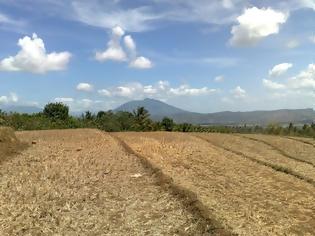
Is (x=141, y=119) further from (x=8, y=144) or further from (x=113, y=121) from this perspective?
(x=8, y=144)

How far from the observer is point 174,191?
18.3 metres

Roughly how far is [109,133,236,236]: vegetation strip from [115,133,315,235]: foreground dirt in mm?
232

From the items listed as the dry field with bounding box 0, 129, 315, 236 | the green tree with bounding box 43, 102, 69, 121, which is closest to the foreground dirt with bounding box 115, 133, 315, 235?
the dry field with bounding box 0, 129, 315, 236

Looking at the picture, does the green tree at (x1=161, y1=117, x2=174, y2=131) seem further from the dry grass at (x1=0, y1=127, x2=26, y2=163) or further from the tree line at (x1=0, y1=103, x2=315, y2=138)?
the dry grass at (x1=0, y1=127, x2=26, y2=163)

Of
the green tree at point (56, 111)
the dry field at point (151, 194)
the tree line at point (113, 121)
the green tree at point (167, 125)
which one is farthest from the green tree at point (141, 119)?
the dry field at point (151, 194)

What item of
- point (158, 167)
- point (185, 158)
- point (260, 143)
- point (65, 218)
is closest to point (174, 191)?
point (65, 218)

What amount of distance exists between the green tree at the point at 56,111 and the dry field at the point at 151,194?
249 ft

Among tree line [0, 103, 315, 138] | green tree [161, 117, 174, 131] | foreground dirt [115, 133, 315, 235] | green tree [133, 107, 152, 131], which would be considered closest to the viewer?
foreground dirt [115, 133, 315, 235]

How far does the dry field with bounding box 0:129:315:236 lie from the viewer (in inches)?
543

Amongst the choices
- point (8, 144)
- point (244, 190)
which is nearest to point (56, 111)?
point (8, 144)

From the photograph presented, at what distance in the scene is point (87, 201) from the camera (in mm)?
17109

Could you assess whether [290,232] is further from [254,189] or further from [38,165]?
[38,165]

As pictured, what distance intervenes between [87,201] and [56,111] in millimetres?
94082

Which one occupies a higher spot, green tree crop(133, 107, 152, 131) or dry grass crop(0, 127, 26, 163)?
green tree crop(133, 107, 152, 131)
